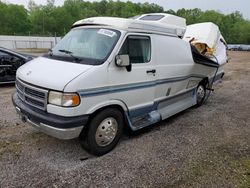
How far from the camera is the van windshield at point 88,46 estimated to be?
4.02 m

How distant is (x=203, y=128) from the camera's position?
17.8ft

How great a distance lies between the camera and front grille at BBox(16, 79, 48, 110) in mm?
3666

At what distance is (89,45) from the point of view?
428 cm

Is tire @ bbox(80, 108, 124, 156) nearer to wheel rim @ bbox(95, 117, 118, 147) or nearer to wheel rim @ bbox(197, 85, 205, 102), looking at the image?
wheel rim @ bbox(95, 117, 118, 147)

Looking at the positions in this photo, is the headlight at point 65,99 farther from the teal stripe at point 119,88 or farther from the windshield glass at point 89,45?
the windshield glass at point 89,45

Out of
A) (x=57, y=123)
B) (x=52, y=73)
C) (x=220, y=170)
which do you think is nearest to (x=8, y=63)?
(x=52, y=73)

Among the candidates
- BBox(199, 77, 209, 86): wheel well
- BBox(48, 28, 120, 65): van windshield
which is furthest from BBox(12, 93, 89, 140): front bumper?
BBox(199, 77, 209, 86): wheel well

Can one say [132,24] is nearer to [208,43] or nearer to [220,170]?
[220,170]

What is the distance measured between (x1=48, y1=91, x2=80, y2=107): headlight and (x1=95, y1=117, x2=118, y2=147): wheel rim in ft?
2.20

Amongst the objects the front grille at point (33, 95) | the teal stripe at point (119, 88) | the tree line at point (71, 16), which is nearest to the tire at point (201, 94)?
the teal stripe at point (119, 88)

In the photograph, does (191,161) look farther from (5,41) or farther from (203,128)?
(5,41)

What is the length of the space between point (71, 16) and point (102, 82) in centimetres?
8553

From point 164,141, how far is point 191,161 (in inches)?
31.2

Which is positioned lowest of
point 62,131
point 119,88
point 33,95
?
point 62,131
